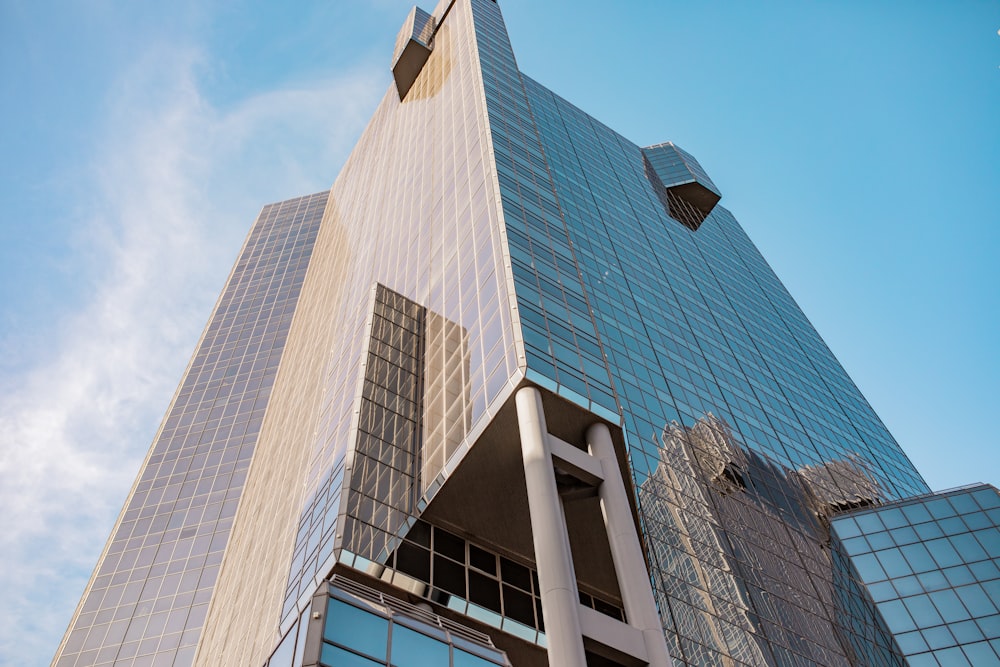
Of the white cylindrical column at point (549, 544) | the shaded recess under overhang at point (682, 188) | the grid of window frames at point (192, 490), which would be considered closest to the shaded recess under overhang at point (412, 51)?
the shaded recess under overhang at point (682, 188)

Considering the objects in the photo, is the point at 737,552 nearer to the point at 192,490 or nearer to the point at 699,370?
the point at 699,370

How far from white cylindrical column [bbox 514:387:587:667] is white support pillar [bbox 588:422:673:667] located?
6.47 ft

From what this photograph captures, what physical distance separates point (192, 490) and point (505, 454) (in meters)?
56.7

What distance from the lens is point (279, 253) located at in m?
124

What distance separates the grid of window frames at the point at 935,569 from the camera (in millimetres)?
44656

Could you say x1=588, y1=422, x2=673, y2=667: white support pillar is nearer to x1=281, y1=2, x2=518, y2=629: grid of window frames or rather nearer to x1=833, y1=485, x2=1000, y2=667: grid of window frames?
x1=281, y1=2, x2=518, y2=629: grid of window frames

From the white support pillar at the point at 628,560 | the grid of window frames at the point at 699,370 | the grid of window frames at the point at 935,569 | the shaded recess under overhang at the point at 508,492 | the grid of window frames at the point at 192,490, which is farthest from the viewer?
the grid of window frames at the point at 192,490

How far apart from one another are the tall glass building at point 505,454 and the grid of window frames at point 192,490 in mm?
301

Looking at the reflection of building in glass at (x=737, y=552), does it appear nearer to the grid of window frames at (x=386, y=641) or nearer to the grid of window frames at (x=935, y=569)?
the grid of window frames at (x=935, y=569)

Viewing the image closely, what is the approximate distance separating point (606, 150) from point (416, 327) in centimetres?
5434

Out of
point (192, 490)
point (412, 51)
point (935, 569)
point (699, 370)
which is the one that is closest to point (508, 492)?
point (699, 370)

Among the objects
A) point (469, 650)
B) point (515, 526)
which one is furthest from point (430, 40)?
point (469, 650)

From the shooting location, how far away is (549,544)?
90.1 ft

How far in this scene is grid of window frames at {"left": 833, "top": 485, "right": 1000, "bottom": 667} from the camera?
147 ft
